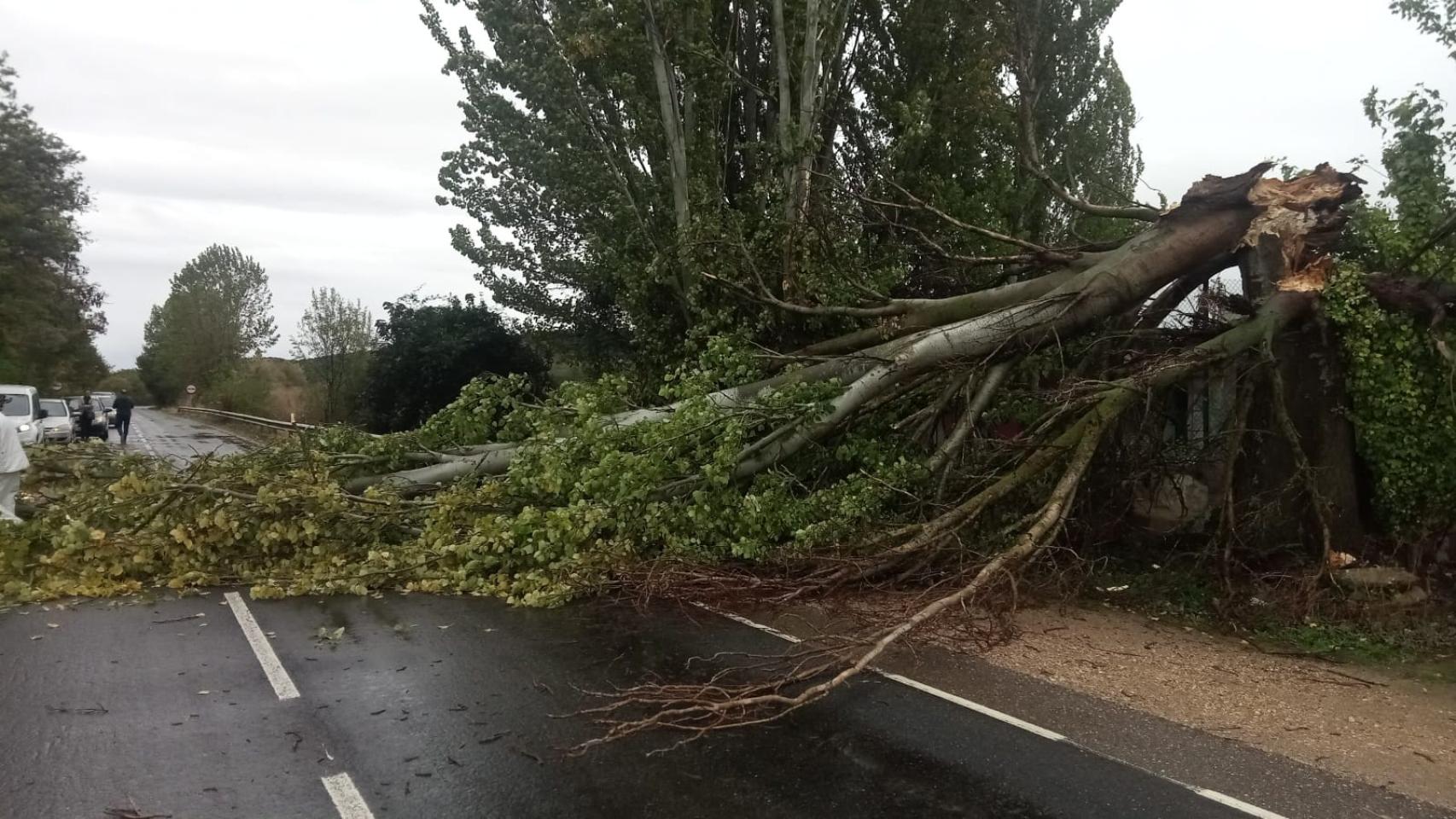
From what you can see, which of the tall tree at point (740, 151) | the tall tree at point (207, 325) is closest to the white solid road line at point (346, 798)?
the tall tree at point (740, 151)

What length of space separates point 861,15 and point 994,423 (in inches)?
322

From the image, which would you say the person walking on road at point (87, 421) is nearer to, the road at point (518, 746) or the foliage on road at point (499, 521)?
the foliage on road at point (499, 521)

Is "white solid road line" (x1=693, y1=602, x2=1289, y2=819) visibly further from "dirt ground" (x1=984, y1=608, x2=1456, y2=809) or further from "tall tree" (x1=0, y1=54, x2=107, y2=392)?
"tall tree" (x1=0, y1=54, x2=107, y2=392)

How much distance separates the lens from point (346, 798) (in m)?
3.71

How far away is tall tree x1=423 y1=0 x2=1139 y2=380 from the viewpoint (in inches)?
436

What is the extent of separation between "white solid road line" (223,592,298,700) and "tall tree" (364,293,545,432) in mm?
11122

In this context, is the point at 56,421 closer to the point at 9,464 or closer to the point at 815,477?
the point at 9,464

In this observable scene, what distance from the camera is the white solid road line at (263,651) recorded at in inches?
198

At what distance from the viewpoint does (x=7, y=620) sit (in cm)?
633

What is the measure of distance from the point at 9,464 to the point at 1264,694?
1065cm

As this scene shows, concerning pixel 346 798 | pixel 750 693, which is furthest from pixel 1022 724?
pixel 346 798

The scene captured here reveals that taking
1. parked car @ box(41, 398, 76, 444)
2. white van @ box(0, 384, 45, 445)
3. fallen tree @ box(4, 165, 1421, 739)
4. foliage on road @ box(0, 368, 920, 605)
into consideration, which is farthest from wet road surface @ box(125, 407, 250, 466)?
fallen tree @ box(4, 165, 1421, 739)

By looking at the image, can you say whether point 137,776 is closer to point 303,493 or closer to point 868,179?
point 303,493

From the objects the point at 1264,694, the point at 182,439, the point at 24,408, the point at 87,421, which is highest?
the point at 24,408
